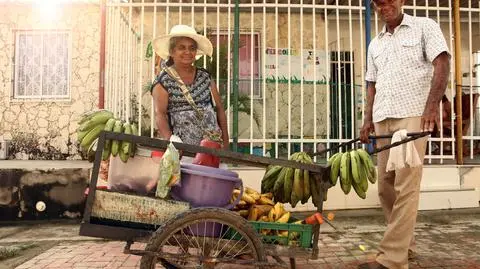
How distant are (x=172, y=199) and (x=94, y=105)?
6.94 m

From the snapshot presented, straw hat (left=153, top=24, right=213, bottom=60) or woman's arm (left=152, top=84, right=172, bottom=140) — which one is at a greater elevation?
straw hat (left=153, top=24, right=213, bottom=60)

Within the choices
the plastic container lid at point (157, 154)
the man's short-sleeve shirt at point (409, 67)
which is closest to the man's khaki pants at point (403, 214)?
the man's short-sleeve shirt at point (409, 67)

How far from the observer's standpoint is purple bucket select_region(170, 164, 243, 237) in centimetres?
272

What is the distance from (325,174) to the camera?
119 inches

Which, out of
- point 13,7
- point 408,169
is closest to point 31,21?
point 13,7

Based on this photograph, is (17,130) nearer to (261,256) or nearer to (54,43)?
(54,43)

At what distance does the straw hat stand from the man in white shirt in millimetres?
1414

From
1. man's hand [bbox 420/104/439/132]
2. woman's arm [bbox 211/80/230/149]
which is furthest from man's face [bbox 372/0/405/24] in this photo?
woman's arm [bbox 211/80/230/149]

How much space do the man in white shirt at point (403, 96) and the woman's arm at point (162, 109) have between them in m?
1.75

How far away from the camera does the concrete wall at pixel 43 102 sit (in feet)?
29.4

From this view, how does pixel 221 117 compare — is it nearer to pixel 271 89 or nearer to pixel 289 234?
pixel 289 234

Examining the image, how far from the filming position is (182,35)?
3.42 metres

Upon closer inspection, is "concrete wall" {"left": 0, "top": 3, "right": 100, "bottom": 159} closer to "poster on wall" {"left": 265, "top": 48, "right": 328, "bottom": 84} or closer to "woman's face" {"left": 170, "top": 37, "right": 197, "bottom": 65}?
"poster on wall" {"left": 265, "top": 48, "right": 328, "bottom": 84}

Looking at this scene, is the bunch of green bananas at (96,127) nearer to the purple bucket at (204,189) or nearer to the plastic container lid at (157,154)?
the plastic container lid at (157,154)
